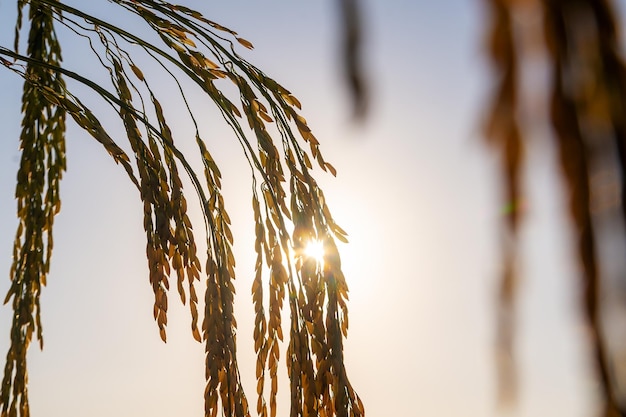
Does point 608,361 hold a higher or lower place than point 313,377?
lower

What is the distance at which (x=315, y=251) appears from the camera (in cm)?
194

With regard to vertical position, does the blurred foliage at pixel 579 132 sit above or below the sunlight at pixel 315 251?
below

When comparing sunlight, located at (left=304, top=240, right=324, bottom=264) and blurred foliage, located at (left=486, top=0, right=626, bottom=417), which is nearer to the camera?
blurred foliage, located at (left=486, top=0, right=626, bottom=417)

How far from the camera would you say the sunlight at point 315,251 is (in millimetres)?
1938

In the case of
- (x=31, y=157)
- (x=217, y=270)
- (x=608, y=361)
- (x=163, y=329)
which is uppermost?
(x=31, y=157)

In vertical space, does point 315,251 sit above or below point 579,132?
above

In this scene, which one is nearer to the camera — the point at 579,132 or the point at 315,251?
the point at 579,132

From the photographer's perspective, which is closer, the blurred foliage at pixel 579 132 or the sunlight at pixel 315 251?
the blurred foliage at pixel 579 132

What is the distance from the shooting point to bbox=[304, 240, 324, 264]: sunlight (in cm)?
194

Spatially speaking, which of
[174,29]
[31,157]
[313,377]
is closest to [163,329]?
[313,377]

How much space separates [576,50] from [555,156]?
44mm

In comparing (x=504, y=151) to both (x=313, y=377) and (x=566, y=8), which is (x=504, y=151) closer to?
(x=566, y=8)

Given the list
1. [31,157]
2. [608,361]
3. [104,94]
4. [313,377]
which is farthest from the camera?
[31,157]

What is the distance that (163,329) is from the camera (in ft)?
6.43
